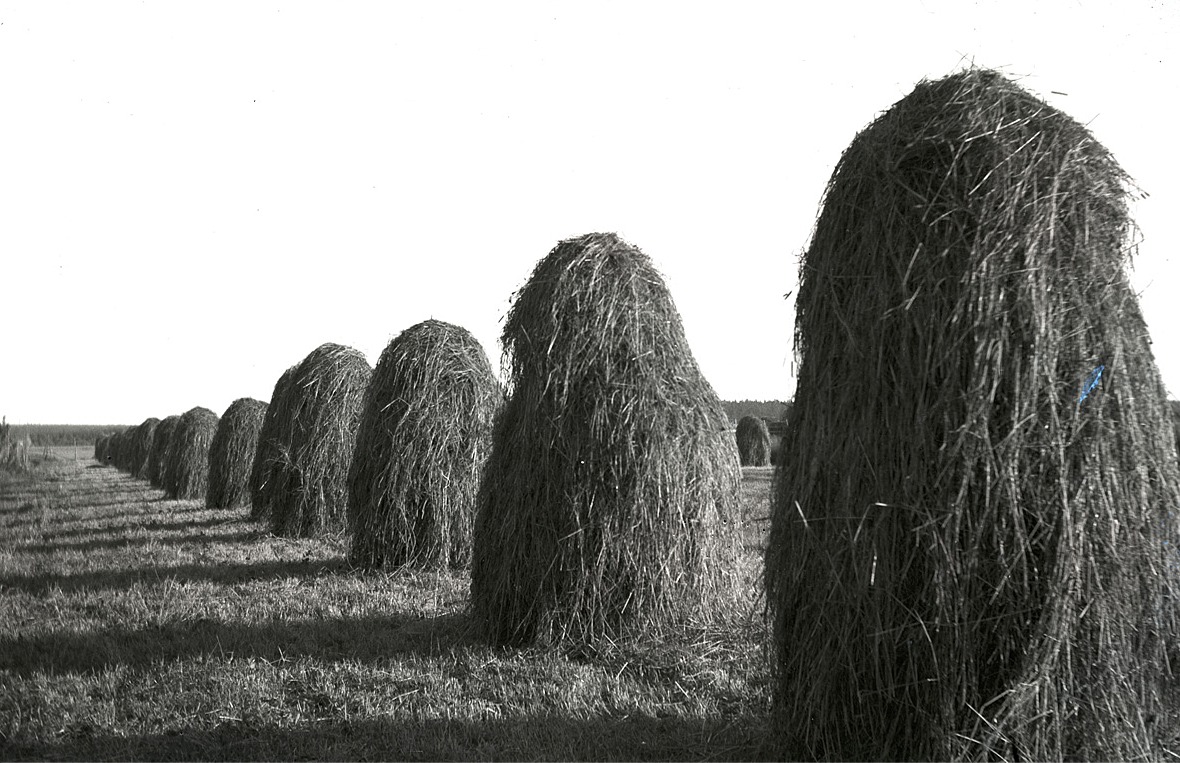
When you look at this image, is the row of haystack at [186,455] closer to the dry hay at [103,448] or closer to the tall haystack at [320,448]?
the tall haystack at [320,448]

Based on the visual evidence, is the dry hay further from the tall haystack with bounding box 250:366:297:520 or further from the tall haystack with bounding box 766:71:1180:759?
the tall haystack with bounding box 766:71:1180:759

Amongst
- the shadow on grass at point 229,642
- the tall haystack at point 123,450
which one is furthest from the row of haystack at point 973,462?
the tall haystack at point 123,450

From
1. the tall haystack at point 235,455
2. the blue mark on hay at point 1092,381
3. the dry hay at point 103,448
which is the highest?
the blue mark on hay at point 1092,381

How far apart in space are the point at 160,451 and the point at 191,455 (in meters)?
8.83

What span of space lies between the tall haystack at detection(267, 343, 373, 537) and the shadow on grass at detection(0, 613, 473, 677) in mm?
7002

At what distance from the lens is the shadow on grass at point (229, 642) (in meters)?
6.33

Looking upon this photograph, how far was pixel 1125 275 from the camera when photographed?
13.4 feet

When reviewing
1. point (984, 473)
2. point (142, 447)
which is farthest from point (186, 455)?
point (984, 473)

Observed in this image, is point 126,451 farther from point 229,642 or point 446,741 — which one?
point 446,741

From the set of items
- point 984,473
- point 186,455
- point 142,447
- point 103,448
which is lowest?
point 103,448

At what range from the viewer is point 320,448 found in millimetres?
14695

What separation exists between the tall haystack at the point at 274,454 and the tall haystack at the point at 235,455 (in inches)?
139

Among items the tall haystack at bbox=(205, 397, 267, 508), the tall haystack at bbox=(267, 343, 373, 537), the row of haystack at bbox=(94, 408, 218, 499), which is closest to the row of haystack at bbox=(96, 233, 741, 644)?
the tall haystack at bbox=(267, 343, 373, 537)

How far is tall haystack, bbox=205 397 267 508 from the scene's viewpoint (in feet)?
66.2
